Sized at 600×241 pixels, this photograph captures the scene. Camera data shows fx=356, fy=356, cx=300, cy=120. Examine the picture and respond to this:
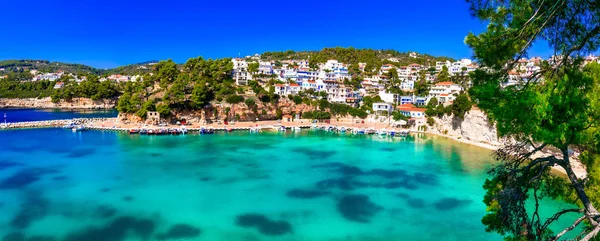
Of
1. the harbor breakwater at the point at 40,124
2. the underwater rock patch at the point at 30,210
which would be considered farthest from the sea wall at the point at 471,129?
the harbor breakwater at the point at 40,124

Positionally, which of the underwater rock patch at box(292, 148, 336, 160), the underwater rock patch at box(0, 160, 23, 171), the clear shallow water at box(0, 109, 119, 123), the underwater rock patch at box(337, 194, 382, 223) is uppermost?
the clear shallow water at box(0, 109, 119, 123)

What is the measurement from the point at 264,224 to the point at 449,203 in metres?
7.70

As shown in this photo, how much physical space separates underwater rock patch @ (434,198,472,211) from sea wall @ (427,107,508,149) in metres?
12.2

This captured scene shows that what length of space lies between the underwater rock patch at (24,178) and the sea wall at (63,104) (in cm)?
4242

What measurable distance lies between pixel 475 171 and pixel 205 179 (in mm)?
14540

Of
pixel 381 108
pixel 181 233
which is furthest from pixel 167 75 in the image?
pixel 181 233

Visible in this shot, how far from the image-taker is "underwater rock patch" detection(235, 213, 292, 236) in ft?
37.4

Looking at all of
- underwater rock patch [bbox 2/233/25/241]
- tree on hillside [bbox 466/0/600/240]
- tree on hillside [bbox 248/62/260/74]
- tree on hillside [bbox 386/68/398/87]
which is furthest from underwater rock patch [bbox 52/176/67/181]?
tree on hillside [bbox 386/68/398/87]

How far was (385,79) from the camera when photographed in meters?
57.5

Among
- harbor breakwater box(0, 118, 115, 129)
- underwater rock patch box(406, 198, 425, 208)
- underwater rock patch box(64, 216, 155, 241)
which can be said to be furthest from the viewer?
harbor breakwater box(0, 118, 115, 129)

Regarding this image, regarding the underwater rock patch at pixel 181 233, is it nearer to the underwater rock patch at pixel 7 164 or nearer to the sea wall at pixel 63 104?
the underwater rock patch at pixel 7 164

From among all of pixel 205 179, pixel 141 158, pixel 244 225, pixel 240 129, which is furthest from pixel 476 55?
pixel 240 129

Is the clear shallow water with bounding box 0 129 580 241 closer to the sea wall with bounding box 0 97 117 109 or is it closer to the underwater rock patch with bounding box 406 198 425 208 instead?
the underwater rock patch with bounding box 406 198 425 208

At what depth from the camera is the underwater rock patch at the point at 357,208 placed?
41.9 feet
